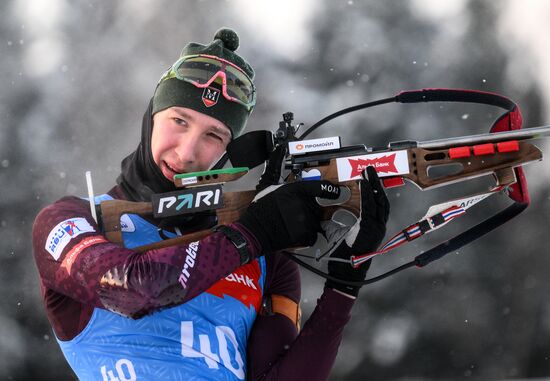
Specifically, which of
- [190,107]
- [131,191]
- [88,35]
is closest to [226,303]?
[131,191]

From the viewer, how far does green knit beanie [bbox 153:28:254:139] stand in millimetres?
2102

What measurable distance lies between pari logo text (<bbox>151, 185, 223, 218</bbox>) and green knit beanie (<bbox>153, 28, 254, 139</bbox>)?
1.14 ft

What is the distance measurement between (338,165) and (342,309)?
1.31ft

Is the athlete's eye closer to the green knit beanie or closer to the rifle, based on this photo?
the green knit beanie

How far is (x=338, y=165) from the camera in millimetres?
1883

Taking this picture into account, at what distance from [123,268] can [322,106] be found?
225 centimetres

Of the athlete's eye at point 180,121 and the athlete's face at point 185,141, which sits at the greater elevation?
the athlete's eye at point 180,121

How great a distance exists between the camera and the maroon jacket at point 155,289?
5.19ft

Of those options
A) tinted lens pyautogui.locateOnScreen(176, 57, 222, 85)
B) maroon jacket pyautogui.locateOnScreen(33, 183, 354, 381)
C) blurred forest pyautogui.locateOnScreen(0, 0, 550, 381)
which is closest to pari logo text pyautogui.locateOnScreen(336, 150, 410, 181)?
maroon jacket pyautogui.locateOnScreen(33, 183, 354, 381)

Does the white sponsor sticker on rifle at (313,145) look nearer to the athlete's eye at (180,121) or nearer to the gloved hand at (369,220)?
the gloved hand at (369,220)

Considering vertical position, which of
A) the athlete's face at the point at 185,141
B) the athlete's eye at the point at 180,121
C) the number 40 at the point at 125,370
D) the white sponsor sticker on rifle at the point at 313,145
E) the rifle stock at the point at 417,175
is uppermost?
the athlete's eye at the point at 180,121

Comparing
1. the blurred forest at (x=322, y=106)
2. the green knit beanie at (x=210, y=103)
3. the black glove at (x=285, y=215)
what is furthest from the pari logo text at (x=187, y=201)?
the blurred forest at (x=322, y=106)

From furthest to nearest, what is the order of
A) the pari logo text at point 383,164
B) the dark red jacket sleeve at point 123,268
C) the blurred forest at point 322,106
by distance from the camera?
the blurred forest at point 322,106
the pari logo text at point 383,164
the dark red jacket sleeve at point 123,268

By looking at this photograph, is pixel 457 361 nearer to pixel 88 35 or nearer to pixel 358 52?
pixel 358 52
